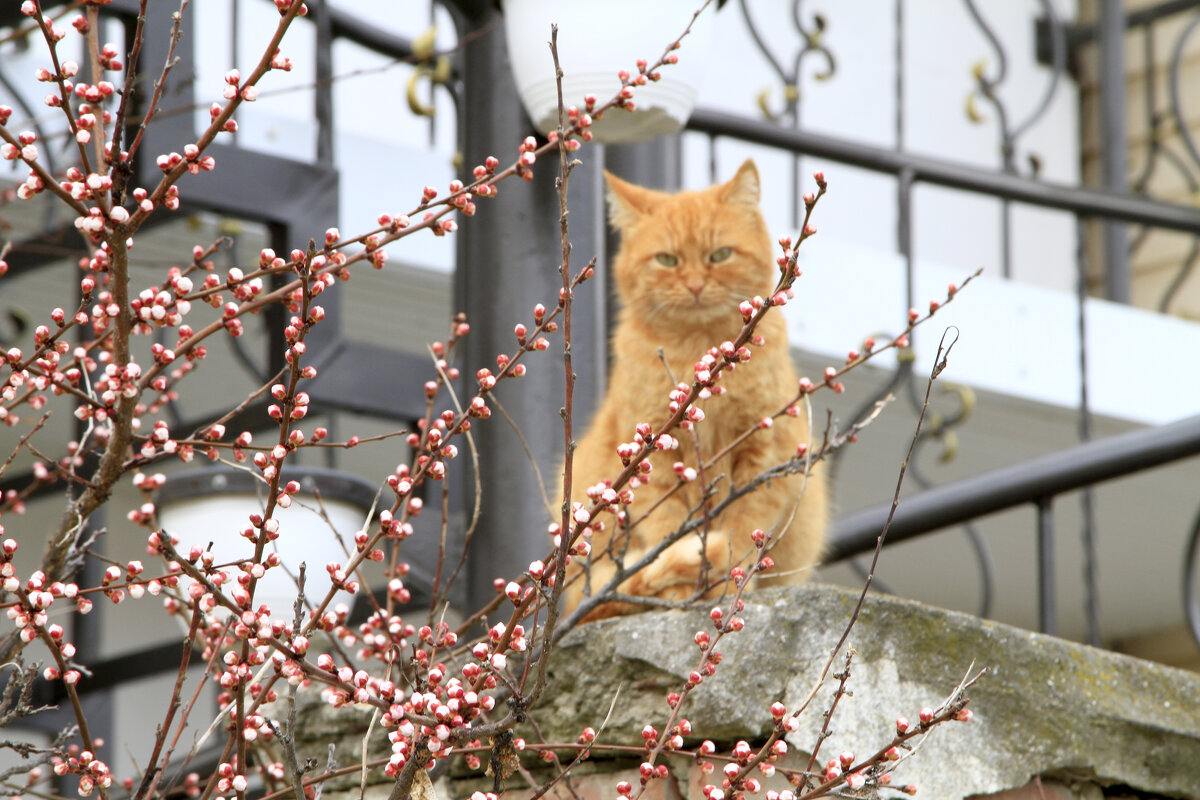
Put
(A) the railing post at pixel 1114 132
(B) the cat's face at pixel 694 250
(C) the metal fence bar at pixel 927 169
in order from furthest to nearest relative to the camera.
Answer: (A) the railing post at pixel 1114 132 → (C) the metal fence bar at pixel 927 169 → (B) the cat's face at pixel 694 250

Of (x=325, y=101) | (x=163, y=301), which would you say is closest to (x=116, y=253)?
(x=163, y=301)

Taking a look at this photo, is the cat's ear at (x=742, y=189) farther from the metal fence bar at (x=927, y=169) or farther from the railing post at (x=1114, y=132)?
the railing post at (x=1114, y=132)

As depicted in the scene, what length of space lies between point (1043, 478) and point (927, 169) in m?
0.80

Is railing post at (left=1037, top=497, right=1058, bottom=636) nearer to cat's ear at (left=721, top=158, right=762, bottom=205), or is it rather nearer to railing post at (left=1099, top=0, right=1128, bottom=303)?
cat's ear at (left=721, top=158, right=762, bottom=205)

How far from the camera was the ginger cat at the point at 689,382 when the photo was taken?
1.98 m

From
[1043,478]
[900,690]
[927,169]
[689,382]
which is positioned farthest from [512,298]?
[927,169]

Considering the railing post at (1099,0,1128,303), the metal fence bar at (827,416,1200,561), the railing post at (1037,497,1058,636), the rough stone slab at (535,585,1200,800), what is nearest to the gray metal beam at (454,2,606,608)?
the rough stone slab at (535,585,1200,800)

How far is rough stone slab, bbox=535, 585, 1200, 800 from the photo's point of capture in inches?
61.4

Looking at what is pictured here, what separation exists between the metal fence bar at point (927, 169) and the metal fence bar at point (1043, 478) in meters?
0.74

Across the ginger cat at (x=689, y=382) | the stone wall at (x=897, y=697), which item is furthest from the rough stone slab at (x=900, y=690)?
the ginger cat at (x=689, y=382)

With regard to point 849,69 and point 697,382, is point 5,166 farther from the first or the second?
point 849,69

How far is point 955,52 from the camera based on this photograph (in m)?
6.19

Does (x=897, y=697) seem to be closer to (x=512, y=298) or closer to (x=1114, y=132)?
(x=512, y=298)

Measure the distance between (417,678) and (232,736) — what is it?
0.69 feet
